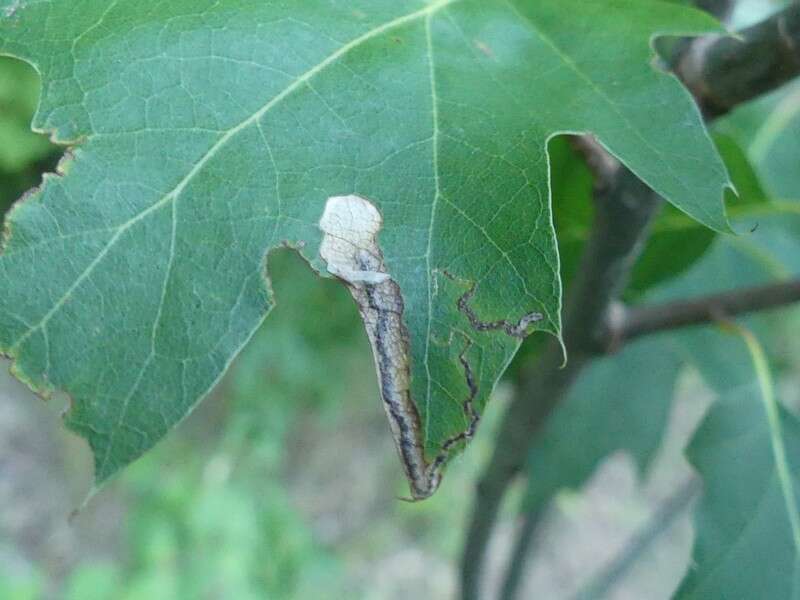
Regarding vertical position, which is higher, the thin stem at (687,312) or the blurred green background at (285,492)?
the thin stem at (687,312)

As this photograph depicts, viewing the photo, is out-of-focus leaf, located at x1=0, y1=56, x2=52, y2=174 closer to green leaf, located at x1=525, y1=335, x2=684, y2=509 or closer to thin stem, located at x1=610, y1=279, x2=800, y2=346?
green leaf, located at x1=525, y1=335, x2=684, y2=509

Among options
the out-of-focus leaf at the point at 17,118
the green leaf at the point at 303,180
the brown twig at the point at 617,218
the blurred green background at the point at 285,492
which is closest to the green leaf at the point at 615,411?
the brown twig at the point at 617,218

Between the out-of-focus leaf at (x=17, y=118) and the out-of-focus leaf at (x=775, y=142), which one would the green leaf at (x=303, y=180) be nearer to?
the out-of-focus leaf at (x=775, y=142)

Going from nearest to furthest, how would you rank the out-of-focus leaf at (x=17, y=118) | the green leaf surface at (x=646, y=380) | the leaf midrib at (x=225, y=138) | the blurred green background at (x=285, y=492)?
the leaf midrib at (x=225, y=138) < the green leaf surface at (x=646, y=380) < the blurred green background at (x=285, y=492) < the out-of-focus leaf at (x=17, y=118)

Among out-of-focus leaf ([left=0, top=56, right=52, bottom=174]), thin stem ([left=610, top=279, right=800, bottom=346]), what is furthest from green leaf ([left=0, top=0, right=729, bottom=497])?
out-of-focus leaf ([left=0, top=56, right=52, bottom=174])

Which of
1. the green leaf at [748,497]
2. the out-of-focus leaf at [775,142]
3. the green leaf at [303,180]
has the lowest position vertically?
the out-of-focus leaf at [775,142]

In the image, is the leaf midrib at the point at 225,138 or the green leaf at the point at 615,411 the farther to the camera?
the green leaf at the point at 615,411
